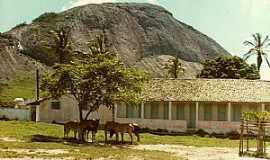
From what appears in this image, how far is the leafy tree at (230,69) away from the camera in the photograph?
8450 cm

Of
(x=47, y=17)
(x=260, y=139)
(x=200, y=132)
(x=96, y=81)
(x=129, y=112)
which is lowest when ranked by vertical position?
(x=200, y=132)

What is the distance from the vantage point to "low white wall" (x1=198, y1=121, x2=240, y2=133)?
55.6 metres

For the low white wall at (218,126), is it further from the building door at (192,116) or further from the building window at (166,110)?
the building window at (166,110)

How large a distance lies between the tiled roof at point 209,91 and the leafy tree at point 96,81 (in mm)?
15619

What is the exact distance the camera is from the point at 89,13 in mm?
173375

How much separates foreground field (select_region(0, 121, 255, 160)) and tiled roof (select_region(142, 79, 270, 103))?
12.6 meters

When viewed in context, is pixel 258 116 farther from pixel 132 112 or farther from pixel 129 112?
pixel 129 112

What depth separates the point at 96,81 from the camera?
40750mm

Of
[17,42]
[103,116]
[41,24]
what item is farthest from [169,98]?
[41,24]

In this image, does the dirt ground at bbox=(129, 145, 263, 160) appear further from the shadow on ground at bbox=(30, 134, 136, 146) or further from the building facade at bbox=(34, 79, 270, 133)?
the building facade at bbox=(34, 79, 270, 133)

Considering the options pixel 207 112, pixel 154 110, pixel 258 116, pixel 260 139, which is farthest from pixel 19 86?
pixel 260 139

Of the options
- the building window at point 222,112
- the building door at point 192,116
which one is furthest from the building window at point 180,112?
the building window at point 222,112

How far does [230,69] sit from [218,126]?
30.3 metres

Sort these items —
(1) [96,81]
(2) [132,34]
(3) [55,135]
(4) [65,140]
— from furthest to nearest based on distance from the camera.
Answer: (2) [132,34]
(3) [55,135]
(1) [96,81]
(4) [65,140]
